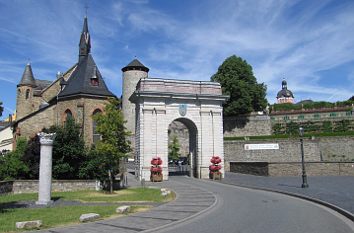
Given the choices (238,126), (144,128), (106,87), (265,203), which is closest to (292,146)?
(238,126)

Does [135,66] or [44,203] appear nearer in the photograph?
[44,203]

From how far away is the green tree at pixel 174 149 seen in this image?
54469 millimetres

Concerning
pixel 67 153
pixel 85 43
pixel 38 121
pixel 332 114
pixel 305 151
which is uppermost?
pixel 85 43

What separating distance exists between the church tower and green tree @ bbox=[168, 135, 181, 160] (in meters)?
25.7

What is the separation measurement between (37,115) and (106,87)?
934 cm

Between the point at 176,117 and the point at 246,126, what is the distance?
25045 mm

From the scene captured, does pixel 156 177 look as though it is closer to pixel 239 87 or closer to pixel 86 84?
pixel 86 84

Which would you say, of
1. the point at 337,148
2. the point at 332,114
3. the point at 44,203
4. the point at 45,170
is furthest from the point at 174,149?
the point at 44,203

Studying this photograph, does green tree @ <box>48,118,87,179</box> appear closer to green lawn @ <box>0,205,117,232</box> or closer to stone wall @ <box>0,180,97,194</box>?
stone wall @ <box>0,180,97,194</box>

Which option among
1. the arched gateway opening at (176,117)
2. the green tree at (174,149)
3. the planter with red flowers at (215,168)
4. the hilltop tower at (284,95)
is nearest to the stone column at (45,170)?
the arched gateway opening at (176,117)

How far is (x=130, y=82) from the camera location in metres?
59.7

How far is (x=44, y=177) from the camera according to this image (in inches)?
676

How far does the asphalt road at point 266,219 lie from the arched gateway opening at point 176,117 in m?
16.3

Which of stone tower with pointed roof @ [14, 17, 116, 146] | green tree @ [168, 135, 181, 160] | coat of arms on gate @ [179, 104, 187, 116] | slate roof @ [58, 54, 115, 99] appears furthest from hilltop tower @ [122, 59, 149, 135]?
coat of arms on gate @ [179, 104, 187, 116]
